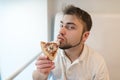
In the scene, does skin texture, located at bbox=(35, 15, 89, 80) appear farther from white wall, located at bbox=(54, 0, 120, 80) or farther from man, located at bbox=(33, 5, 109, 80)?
white wall, located at bbox=(54, 0, 120, 80)

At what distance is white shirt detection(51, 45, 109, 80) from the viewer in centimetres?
110

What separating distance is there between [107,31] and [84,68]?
0.40m

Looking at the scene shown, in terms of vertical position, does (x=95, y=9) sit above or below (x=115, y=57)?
above

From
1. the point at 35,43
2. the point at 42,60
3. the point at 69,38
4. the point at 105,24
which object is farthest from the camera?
the point at 35,43

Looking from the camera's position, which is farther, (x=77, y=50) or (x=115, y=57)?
(x=115, y=57)

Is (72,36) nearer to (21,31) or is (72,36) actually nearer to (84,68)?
(84,68)

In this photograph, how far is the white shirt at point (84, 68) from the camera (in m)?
1.10

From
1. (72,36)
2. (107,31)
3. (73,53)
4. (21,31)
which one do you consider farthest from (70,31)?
(21,31)

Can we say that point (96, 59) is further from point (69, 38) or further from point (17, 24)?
point (17, 24)

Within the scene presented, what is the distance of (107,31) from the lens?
1.38m

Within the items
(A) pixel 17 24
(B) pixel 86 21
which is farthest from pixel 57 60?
(A) pixel 17 24

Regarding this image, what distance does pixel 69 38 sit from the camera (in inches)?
41.6

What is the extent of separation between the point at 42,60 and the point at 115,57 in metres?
0.66

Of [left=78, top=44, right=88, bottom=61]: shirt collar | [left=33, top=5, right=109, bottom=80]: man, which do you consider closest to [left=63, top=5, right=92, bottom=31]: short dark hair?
[left=33, top=5, right=109, bottom=80]: man
